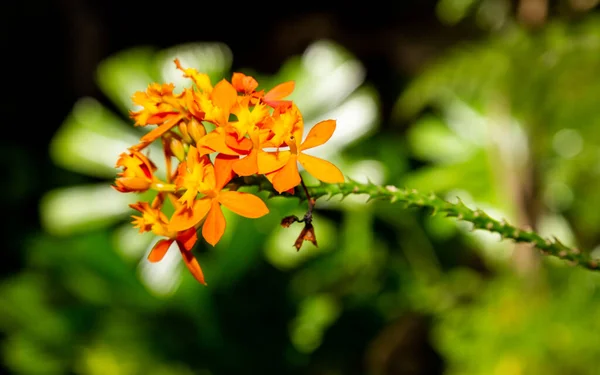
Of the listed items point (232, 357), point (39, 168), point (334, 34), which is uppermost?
point (334, 34)

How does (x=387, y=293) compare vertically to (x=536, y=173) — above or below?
below

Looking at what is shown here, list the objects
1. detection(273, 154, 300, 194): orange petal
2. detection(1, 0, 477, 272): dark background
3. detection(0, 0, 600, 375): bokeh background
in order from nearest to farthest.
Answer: detection(273, 154, 300, 194): orange petal
detection(0, 0, 600, 375): bokeh background
detection(1, 0, 477, 272): dark background

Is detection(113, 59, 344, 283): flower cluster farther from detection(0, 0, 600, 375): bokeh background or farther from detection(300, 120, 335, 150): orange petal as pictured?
detection(0, 0, 600, 375): bokeh background

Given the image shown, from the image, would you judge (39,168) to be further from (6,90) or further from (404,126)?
(404,126)

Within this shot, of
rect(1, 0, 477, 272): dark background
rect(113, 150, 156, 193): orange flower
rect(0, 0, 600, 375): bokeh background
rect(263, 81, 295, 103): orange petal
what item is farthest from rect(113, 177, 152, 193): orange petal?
rect(1, 0, 477, 272): dark background

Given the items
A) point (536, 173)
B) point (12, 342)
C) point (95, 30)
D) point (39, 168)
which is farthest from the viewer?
point (95, 30)

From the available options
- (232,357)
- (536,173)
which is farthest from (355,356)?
(536,173)
